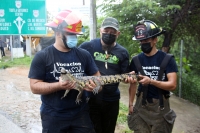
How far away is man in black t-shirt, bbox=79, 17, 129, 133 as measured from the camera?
3721 millimetres

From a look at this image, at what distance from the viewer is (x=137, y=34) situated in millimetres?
3467

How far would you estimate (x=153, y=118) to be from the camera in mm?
3346

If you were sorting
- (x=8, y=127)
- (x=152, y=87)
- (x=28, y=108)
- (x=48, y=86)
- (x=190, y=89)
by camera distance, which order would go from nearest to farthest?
(x=48, y=86) → (x=152, y=87) → (x=8, y=127) → (x=28, y=108) → (x=190, y=89)

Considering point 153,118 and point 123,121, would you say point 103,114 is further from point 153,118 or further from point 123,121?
point 123,121

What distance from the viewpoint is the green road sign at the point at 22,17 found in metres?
14.6

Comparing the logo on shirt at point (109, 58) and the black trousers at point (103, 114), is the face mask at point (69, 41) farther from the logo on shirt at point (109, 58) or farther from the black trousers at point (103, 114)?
the black trousers at point (103, 114)

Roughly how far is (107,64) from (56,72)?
1.10 m

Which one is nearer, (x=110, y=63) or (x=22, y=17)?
(x=110, y=63)

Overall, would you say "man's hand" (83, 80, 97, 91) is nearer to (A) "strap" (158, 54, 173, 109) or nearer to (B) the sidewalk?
(A) "strap" (158, 54, 173, 109)

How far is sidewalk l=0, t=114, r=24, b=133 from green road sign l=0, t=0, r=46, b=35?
10.3 metres

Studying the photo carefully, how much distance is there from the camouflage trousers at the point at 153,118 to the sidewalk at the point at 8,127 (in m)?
2.59

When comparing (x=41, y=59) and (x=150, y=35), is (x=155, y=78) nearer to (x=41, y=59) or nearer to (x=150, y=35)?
(x=150, y=35)

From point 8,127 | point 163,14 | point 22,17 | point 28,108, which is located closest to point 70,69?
point 8,127

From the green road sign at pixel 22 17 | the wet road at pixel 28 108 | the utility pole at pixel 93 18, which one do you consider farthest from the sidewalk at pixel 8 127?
the green road sign at pixel 22 17
